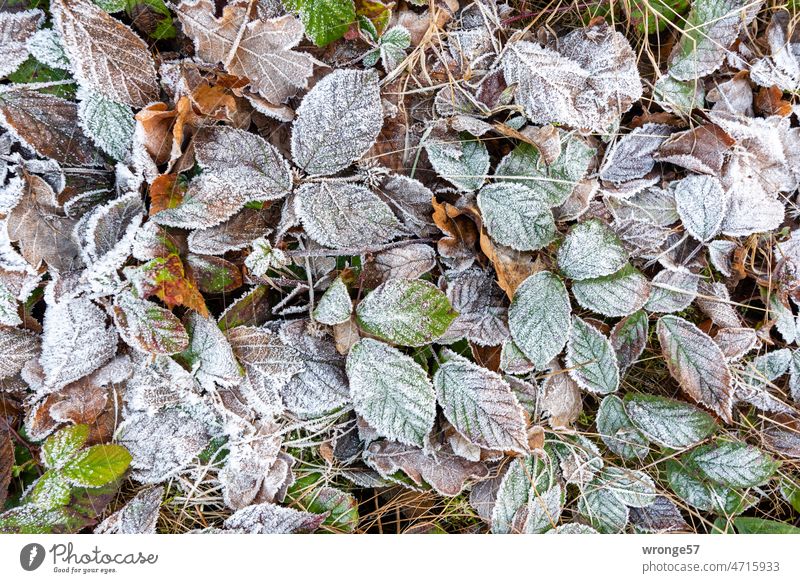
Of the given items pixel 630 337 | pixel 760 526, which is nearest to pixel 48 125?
pixel 630 337

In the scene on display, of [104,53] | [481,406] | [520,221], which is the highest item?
[104,53]

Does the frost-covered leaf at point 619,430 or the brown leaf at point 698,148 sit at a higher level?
the brown leaf at point 698,148

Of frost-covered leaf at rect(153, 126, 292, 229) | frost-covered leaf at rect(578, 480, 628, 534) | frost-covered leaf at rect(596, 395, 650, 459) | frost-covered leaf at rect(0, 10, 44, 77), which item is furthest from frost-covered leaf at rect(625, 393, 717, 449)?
frost-covered leaf at rect(0, 10, 44, 77)

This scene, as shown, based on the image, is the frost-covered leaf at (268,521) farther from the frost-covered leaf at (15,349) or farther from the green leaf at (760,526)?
the green leaf at (760,526)

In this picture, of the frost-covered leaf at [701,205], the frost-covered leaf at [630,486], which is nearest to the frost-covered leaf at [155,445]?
the frost-covered leaf at [630,486]

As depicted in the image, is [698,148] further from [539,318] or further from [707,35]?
[539,318]

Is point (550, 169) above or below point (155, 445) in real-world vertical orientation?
above

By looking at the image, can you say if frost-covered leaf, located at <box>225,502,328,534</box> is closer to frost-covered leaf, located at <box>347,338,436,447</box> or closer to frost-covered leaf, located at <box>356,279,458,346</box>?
frost-covered leaf, located at <box>347,338,436,447</box>
